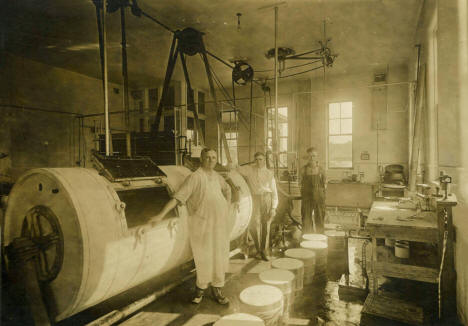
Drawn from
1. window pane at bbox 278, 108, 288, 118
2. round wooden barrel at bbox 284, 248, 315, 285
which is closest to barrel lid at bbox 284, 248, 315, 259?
round wooden barrel at bbox 284, 248, 315, 285

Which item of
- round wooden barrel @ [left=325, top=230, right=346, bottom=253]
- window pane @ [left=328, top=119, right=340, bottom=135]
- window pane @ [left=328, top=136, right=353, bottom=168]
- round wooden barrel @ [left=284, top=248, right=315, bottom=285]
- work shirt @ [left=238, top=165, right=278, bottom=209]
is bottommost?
round wooden barrel @ [left=284, top=248, right=315, bottom=285]

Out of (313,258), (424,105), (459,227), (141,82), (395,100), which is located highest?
(141,82)

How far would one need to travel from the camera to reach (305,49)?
30.7ft

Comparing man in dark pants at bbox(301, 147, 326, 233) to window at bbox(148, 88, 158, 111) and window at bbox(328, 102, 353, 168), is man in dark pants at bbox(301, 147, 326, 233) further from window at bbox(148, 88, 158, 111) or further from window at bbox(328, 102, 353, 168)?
window at bbox(148, 88, 158, 111)

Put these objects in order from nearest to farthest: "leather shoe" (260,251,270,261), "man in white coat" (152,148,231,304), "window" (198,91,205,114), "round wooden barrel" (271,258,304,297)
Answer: "man in white coat" (152,148,231,304), "round wooden barrel" (271,258,304,297), "leather shoe" (260,251,270,261), "window" (198,91,205,114)

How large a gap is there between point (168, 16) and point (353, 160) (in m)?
8.43

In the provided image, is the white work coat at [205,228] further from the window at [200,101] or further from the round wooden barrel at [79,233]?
the window at [200,101]

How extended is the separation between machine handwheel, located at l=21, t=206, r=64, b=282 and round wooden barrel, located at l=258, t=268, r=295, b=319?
218 centimetres

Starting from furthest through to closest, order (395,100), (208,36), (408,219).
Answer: (395,100) → (208,36) → (408,219)

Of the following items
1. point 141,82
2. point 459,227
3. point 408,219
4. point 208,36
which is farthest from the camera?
point 141,82

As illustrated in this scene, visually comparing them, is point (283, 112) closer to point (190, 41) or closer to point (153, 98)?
point (153, 98)

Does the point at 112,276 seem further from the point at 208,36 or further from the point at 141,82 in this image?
the point at 141,82

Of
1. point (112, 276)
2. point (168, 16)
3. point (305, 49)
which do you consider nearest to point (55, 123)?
point (168, 16)

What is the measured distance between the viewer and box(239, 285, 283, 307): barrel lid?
282 centimetres
